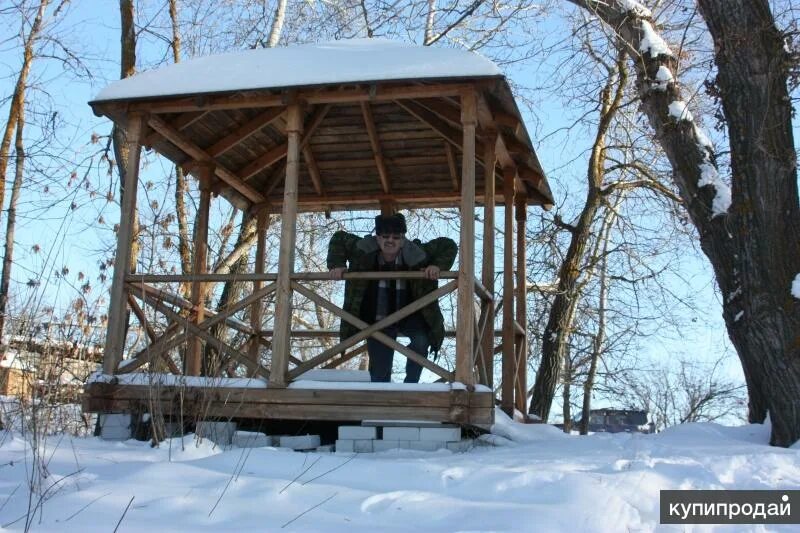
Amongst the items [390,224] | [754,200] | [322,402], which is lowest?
[322,402]

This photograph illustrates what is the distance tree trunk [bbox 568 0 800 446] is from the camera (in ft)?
20.0

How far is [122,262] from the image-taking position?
23.3 feet

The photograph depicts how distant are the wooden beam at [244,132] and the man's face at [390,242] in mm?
1488

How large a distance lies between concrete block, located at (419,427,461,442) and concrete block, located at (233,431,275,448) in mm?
1177

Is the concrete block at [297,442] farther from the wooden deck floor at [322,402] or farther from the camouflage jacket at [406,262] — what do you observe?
the camouflage jacket at [406,262]

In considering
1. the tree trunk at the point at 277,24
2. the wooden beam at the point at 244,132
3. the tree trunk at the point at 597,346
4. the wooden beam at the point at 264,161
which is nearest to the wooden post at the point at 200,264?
the wooden beam at the point at 244,132

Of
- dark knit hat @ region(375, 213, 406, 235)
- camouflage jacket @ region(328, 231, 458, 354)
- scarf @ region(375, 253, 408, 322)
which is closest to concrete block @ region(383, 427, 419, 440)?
camouflage jacket @ region(328, 231, 458, 354)

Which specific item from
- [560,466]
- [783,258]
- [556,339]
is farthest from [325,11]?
[560,466]

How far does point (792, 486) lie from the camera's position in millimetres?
4352

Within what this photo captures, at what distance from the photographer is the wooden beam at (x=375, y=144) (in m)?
8.38

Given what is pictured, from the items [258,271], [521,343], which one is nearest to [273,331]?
[258,271]

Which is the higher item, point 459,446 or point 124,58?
point 124,58

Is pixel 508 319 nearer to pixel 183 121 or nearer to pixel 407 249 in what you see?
pixel 407 249

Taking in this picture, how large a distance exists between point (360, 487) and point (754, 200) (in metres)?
4.03
